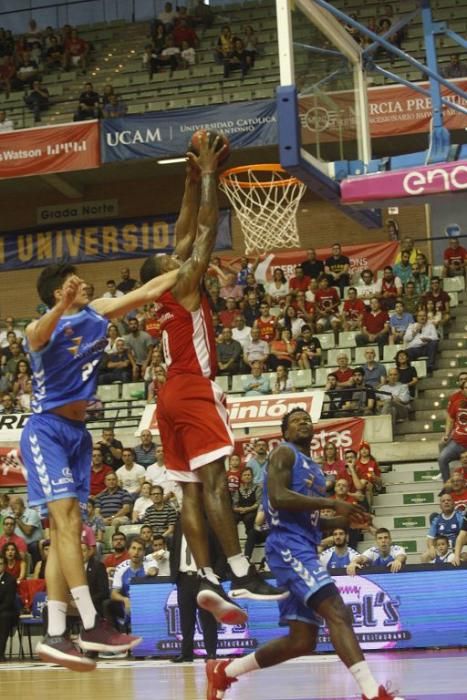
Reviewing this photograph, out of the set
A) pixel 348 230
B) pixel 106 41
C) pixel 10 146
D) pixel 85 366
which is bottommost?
pixel 85 366

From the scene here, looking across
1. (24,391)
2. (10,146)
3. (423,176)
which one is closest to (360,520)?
(423,176)

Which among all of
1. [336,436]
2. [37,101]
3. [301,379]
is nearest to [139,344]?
[301,379]

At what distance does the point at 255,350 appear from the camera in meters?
20.1

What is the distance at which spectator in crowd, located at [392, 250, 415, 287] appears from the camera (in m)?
21.3

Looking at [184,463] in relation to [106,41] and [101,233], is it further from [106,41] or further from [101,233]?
[106,41]

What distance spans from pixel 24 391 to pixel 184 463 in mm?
14141

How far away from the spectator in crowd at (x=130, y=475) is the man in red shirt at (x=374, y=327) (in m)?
4.57

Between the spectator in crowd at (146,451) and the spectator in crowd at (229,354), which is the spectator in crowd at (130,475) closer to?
the spectator in crowd at (146,451)

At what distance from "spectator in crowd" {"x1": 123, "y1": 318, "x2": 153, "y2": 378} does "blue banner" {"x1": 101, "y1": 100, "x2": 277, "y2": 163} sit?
14.7ft

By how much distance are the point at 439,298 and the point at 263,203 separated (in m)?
4.30

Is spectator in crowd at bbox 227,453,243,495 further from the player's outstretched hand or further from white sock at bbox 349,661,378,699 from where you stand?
the player's outstretched hand

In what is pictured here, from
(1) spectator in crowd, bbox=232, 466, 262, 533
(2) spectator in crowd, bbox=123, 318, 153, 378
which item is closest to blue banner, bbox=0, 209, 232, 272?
(2) spectator in crowd, bbox=123, 318, 153, 378

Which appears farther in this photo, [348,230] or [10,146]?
[348,230]

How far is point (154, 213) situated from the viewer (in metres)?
28.4
